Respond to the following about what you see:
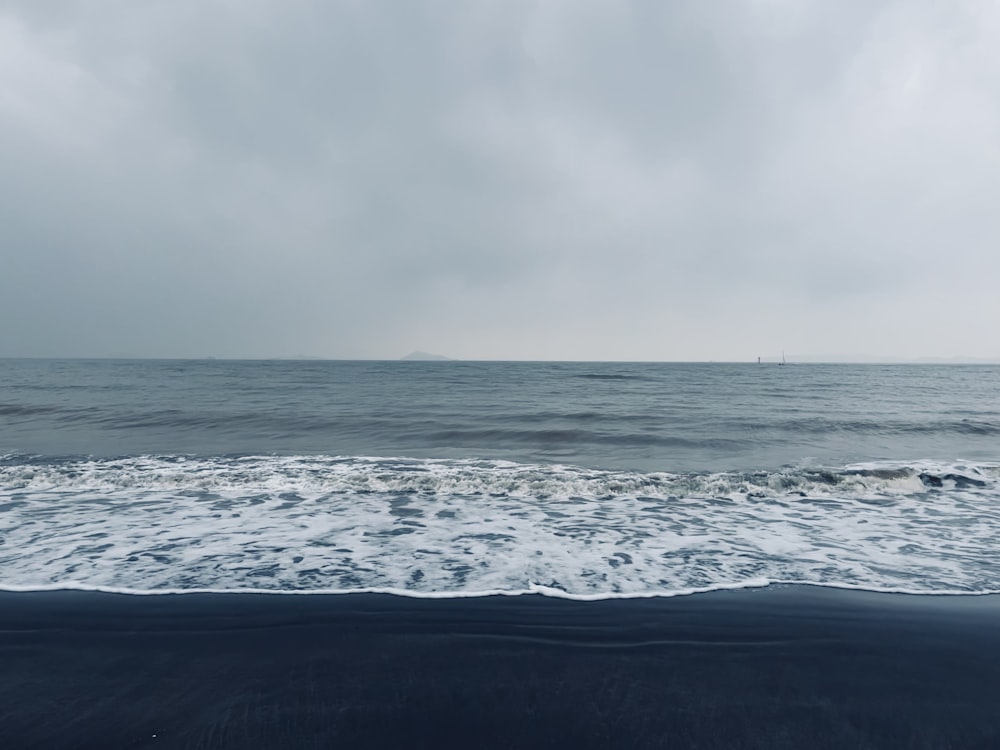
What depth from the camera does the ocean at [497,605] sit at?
378 cm

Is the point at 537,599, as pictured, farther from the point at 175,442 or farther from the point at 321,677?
the point at 175,442

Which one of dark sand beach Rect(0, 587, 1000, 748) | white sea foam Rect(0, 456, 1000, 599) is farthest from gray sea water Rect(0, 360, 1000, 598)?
dark sand beach Rect(0, 587, 1000, 748)

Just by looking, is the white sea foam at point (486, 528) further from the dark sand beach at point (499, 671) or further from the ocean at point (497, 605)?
the dark sand beach at point (499, 671)

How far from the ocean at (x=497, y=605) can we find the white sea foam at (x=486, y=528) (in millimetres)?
65

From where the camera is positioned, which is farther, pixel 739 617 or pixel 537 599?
pixel 537 599

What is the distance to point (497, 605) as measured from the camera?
221 inches

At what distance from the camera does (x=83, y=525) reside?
843cm

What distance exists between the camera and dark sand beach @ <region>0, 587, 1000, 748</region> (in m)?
3.65

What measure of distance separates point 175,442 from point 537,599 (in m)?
16.5

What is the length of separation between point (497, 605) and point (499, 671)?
125 cm

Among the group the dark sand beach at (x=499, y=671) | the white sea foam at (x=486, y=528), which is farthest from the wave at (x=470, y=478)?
the dark sand beach at (x=499, y=671)

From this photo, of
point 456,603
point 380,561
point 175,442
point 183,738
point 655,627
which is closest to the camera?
point 183,738

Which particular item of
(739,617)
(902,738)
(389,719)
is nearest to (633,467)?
(739,617)

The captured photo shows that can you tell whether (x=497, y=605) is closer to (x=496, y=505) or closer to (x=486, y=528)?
(x=486, y=528)
